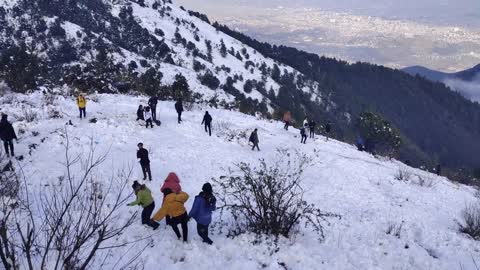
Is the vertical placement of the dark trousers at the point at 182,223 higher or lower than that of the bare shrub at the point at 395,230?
higher

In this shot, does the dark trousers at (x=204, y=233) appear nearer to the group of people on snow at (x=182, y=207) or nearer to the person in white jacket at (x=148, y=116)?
the group of people on snow at (x=182, y=207)

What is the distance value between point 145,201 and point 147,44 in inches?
3446

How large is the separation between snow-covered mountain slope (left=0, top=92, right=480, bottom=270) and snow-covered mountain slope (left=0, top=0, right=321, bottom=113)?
125ft

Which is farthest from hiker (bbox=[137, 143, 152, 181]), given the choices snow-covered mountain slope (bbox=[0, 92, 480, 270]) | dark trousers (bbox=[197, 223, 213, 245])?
dark trousers (bbox=[197, 223, 213, 245])

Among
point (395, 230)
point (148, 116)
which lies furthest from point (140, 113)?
point (395, 230)

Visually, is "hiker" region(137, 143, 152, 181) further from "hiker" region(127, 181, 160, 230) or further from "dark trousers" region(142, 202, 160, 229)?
"dark trousers" region(142, 202, 160, 229)

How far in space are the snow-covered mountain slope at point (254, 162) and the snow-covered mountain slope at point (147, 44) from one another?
125 feet

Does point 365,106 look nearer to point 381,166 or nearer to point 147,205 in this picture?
point 381,166

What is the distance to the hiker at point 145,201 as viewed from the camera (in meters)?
10.7

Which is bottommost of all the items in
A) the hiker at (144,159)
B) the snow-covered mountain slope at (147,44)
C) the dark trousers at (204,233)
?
the dark trousers at (204,233)

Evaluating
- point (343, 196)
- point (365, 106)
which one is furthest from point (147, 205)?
point (365, 106)

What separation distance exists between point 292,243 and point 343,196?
22.8 ft

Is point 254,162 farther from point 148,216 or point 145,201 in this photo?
point 145,201

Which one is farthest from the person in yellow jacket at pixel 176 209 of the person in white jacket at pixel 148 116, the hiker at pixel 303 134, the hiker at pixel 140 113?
the hiker at pixel 303 134
